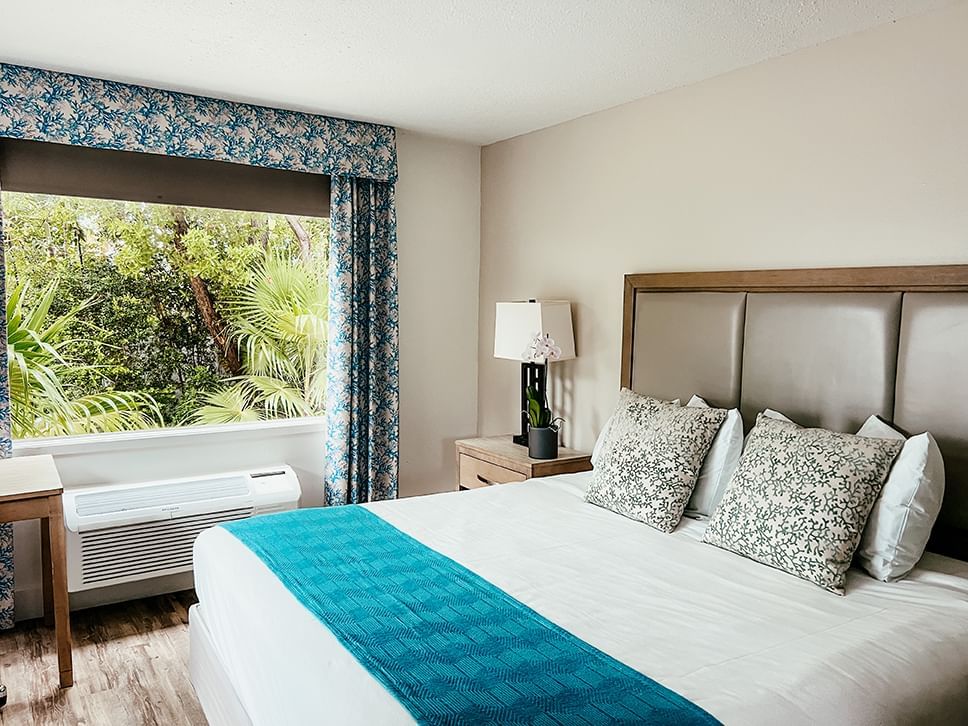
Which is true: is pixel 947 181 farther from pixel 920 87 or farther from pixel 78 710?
pixel 78 710

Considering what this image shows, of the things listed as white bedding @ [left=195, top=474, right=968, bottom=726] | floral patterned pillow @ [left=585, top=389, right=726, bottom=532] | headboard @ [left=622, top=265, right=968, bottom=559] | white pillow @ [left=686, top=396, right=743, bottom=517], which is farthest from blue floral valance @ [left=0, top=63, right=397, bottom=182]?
white pillow @ [left=686, top=396, right=743, bottom=517]

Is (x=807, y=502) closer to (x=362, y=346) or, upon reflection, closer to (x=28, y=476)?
(x=362, y=346)

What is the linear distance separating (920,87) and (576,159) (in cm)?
179

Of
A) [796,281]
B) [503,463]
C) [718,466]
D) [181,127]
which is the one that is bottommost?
[503,463]

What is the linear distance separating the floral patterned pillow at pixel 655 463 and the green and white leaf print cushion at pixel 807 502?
0.25m

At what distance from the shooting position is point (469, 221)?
475 centimetres

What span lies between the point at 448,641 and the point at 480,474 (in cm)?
224

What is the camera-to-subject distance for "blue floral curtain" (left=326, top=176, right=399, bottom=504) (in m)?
4.17

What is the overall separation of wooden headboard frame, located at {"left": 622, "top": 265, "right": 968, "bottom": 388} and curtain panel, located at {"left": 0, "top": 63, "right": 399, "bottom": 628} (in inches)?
54.0

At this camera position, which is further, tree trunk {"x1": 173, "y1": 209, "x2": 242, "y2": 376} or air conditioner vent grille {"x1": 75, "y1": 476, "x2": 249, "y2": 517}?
tree trunk {"x1": 173, "y1": 209, "x2": 242, "y2": 376}

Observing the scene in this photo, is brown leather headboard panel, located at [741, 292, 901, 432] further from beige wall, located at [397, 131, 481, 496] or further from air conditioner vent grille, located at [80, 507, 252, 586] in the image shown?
air conditioner vent grille, located at [80, 507, 252, 586]

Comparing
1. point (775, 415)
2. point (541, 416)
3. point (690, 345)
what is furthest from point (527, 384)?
point (775, 415)

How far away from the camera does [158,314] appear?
12.9 feet

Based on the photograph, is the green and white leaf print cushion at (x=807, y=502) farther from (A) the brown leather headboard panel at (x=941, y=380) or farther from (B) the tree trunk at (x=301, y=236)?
(B) the tree trunk at (x=301, y=236)
